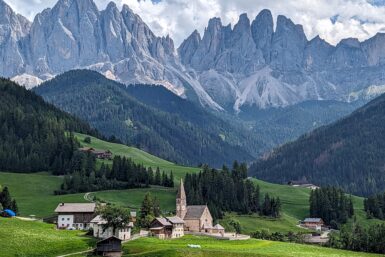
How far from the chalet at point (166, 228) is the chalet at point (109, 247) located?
30.1 m

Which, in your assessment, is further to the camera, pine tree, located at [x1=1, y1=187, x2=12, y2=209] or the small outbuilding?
pine tree, located at [x1=1, y1=187, x2=12, y2=209]

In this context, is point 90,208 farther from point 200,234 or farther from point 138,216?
point 200,234

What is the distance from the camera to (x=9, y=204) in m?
178

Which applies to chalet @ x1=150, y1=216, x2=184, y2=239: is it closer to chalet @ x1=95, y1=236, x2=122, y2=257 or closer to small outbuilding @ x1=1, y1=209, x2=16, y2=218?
chalet @ x1=95, y1=236, x2=122, y2=257

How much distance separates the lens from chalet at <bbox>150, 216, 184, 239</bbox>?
494 feet

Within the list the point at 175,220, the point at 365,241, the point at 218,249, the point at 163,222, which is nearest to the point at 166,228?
the point at 163,222

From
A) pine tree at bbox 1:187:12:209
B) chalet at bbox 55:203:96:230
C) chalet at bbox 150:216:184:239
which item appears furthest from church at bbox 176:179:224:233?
pine tree at bbox 1:187:12:209

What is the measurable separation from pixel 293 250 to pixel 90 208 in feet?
194

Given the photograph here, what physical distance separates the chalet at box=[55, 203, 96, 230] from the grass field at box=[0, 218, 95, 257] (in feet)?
90.7

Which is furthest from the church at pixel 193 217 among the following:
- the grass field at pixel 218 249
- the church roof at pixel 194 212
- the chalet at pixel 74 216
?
the chalet at pixel 74 216

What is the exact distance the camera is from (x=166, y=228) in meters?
152

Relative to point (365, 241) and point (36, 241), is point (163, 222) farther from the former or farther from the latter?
point (365, 241)

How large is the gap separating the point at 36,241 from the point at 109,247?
15.2 meters

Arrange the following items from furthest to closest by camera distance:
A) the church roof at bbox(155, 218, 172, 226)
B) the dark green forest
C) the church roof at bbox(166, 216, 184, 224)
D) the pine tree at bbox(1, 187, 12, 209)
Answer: the pine tree at bbox(1, 187, 12, 209), the church roof at bbox(166, 216, 184, 224), the church roof at bbox(155, 218, 172, 226), the dark green forest
